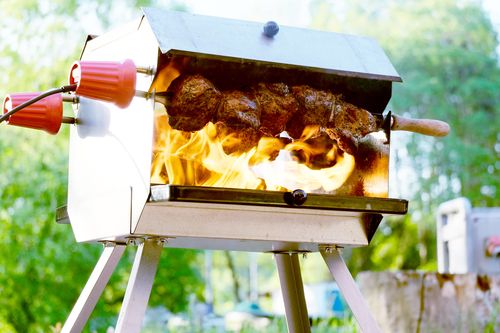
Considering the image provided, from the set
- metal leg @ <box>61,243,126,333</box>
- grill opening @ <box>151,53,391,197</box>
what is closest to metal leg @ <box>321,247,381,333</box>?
grill opening @ <box>151,53,391,197</box>

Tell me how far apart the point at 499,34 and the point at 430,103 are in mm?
1688

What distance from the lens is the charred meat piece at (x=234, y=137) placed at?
7.12ft

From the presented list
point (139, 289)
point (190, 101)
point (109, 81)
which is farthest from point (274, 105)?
point (139, 289)

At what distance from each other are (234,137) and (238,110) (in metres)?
0.08

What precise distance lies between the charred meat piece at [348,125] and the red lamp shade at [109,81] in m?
0.56

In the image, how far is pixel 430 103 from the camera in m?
14.3

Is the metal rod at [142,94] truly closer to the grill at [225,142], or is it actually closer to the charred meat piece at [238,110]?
the grill at [225,142]

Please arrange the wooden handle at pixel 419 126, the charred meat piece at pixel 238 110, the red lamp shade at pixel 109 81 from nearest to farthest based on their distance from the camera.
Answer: the red lamp shade at pixel 109 81, the charred meat piece at pixel 238 110, the wooden handle at pixel 419 126

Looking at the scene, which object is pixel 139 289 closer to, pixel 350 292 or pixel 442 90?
pixel 350 292

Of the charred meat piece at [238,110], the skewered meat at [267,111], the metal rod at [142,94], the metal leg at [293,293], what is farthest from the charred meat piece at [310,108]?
the metal leg at [293,293]

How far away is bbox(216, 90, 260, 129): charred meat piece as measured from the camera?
83.7 inches

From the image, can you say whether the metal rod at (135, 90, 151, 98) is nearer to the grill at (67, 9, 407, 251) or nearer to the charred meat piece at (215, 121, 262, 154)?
the grill at (67, 9, 407, 251)

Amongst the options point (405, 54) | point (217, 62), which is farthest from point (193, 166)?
point (405, 54)

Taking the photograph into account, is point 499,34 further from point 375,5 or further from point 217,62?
point 217,62
